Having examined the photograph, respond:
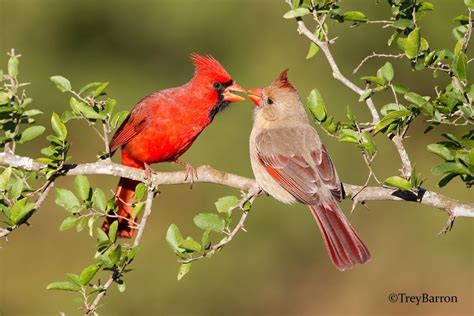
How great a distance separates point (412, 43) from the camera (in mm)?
3174

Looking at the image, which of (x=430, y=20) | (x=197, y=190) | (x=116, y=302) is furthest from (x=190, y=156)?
(x=430, y=20)

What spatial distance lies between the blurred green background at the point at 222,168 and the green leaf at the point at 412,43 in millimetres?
3965

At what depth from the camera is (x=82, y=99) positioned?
140 inches

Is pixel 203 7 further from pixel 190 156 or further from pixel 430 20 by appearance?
pixel 430 20

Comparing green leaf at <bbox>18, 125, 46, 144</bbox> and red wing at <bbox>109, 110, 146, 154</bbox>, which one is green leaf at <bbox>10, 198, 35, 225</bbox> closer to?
green leaf at <bbox>18, 125, 46, 144</bbox>

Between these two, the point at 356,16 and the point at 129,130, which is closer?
the point at 356,16

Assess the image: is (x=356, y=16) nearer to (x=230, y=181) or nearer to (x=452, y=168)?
(x=452, y=168)

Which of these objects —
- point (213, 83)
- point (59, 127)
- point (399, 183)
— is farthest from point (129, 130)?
point (399, 183)

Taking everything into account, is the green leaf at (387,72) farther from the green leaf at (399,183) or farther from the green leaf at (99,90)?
the green leaf at (99,90)

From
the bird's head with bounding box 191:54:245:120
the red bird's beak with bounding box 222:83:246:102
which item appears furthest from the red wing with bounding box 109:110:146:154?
the red bird's beak with bounding box 222:83:246:102

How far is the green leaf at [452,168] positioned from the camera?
→ 10.2ft

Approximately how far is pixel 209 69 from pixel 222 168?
320cm

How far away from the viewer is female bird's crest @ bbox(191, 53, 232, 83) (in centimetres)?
477

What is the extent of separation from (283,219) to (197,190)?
3.00ft
